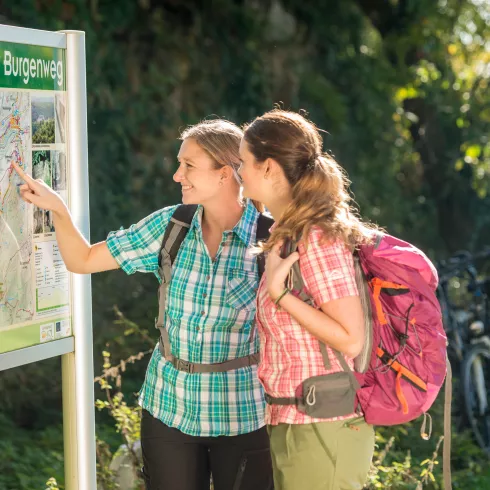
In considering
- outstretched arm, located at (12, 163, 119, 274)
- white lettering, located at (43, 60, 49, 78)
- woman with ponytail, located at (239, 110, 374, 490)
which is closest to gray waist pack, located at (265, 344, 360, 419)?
woman with ponytail, located at (239, 110, 374, 490)

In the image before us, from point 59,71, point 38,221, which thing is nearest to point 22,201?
point 38,221

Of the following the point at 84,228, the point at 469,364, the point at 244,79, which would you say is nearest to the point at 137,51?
the point at 244,79

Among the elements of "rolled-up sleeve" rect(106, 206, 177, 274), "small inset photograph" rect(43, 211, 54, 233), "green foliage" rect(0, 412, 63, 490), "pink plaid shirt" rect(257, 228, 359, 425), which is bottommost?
"green foliage" rect(0, 412, 63, 490)

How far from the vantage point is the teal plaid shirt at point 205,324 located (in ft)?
9.41

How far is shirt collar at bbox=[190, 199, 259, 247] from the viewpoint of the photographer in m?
2.90

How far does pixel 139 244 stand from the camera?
294cm

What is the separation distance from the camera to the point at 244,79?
23.8ft

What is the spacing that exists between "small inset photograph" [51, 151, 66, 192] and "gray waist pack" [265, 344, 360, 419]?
3.04ft

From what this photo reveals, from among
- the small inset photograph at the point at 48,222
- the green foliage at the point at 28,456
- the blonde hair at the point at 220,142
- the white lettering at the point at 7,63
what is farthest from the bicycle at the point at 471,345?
the white lettering at the point at 7,63

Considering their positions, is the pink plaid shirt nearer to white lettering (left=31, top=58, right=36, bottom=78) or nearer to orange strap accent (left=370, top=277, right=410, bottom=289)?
orange strap accent (left=370, top=277, right=410, bottom=289)

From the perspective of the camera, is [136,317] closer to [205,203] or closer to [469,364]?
[469,364]

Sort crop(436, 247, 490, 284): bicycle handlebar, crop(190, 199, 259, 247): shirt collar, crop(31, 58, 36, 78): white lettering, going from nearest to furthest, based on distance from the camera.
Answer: crop(31, 58, 36, 78): white lettering < crop(190, 199, 259, 247): shirt collar < crop(436, 247, 490, 284): bicycle handlebar

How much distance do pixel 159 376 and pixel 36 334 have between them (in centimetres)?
37

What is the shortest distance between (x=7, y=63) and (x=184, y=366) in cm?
97
